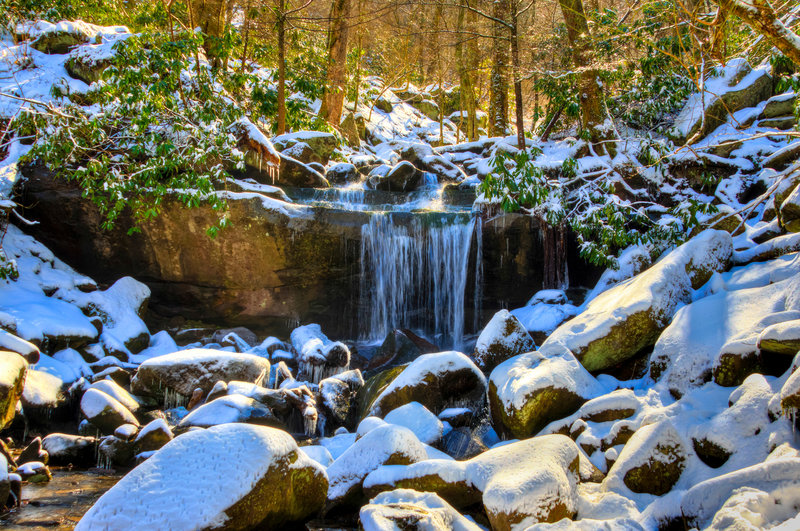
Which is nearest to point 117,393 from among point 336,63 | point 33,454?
point 33,454

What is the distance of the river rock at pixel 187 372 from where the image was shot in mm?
6008

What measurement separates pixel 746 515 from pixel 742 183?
22.2ft

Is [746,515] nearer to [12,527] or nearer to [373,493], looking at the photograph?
[373,493]

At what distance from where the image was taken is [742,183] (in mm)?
7258

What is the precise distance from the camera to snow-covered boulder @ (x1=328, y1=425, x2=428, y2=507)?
352 cm

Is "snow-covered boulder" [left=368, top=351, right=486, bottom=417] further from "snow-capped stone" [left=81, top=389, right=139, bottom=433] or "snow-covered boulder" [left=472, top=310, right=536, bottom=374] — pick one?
"snow-capped stone" [left=81, top=389, right=139, bottom=433]

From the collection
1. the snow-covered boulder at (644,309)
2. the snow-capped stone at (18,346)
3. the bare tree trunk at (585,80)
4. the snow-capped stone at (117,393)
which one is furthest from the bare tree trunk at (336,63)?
the snow-covered boulder at (644,309)

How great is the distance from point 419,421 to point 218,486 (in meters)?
2.22

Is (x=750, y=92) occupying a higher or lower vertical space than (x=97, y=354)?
higher

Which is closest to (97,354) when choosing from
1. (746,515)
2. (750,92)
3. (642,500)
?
Result: (642,500)

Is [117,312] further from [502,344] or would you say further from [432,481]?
[432,481]

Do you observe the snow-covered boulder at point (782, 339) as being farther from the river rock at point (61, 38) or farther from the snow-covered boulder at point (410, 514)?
the river rock at point (61, 38)

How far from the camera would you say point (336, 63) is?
13031 mm

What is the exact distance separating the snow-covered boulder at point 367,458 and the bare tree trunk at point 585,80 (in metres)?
7.98
